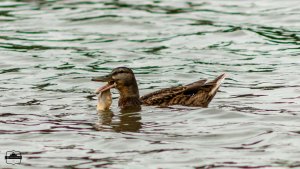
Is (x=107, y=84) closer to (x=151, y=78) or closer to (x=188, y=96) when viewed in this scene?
(x=188, y=96)

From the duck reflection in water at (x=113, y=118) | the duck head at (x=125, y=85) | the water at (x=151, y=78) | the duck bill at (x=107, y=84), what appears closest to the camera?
the water at (x=151, y=78)

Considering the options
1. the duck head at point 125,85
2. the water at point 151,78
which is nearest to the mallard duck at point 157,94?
the duck head at point 125,85

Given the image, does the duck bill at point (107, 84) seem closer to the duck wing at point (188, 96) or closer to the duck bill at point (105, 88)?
the duck bill at point (105, 88)

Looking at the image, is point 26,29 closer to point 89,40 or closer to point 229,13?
point 89,40

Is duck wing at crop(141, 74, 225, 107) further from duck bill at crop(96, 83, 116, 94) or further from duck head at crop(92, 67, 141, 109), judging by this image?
duck bill at crop(96, 83, 116, 94)

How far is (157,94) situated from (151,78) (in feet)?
9.09

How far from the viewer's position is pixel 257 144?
1312 cm

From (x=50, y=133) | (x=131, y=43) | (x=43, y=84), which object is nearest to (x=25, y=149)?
(x=50, y=133)

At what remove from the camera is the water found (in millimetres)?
12859

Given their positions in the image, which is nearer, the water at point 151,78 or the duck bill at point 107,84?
the water at point 151,78

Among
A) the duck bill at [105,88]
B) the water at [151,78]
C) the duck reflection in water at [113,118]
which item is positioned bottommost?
the duck reflection in water at [113,118]

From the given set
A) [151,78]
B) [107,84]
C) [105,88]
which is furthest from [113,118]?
[151,78]

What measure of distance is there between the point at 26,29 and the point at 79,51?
2.62 meters

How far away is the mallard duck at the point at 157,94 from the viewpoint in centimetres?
1584
